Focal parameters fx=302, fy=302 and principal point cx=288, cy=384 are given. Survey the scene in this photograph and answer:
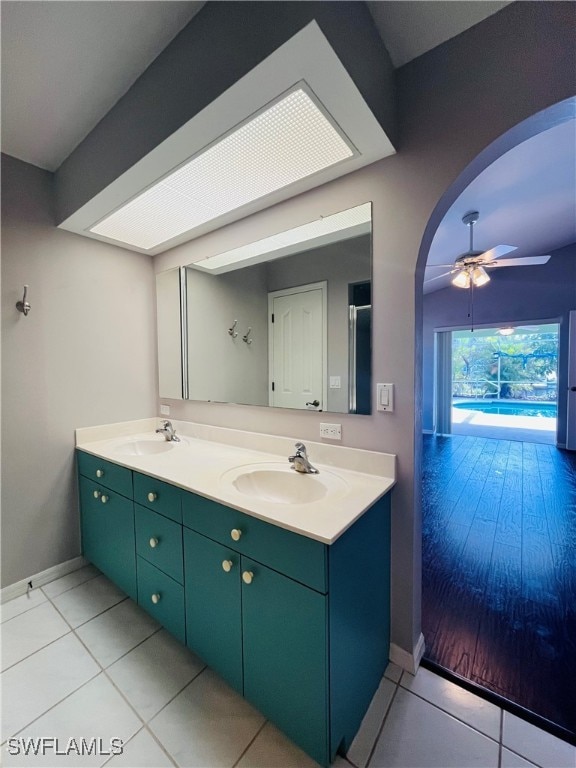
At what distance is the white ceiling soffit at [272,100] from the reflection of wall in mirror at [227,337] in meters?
0.49

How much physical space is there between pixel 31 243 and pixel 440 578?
10.5 ft

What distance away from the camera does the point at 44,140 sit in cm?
159

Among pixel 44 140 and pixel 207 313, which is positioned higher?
pixel 44 140

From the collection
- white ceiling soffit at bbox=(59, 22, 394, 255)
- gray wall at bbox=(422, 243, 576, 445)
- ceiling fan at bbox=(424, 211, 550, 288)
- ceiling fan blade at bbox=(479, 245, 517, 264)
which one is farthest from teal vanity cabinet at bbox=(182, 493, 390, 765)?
gray wall at bbox=(422, 243, 576, 445)

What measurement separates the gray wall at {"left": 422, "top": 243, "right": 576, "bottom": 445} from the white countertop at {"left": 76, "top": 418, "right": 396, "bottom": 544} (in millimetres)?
5189

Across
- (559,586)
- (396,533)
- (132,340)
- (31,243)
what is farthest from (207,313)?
(559,586)

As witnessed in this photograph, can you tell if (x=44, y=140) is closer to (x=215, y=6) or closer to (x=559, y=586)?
(x=215, y=6)

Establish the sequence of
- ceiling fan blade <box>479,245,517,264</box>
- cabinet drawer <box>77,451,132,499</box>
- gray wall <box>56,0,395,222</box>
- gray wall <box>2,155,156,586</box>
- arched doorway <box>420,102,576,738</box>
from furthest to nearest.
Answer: ceiling fan blade <box>479,245,517,264</box> → gray wall <box>2,155,156,586</box> → cabinet drawer <box>77,451,132,499</box> → arched doorway <box>420,102,576,738</box> → gray wall <box>56,0,395,222</box>

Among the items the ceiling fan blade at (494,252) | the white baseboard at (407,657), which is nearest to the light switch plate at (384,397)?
the white baseboard at (407,657)

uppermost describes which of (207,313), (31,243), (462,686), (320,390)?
(31,243)

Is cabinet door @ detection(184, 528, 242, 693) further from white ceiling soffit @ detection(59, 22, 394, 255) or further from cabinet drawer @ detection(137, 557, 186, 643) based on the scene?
white ceiling soffit @ detection(59, 22, 394, 255)

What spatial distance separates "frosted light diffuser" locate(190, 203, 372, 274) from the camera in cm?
138

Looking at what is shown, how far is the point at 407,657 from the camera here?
1312mm

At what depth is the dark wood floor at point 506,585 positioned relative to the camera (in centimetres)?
129
